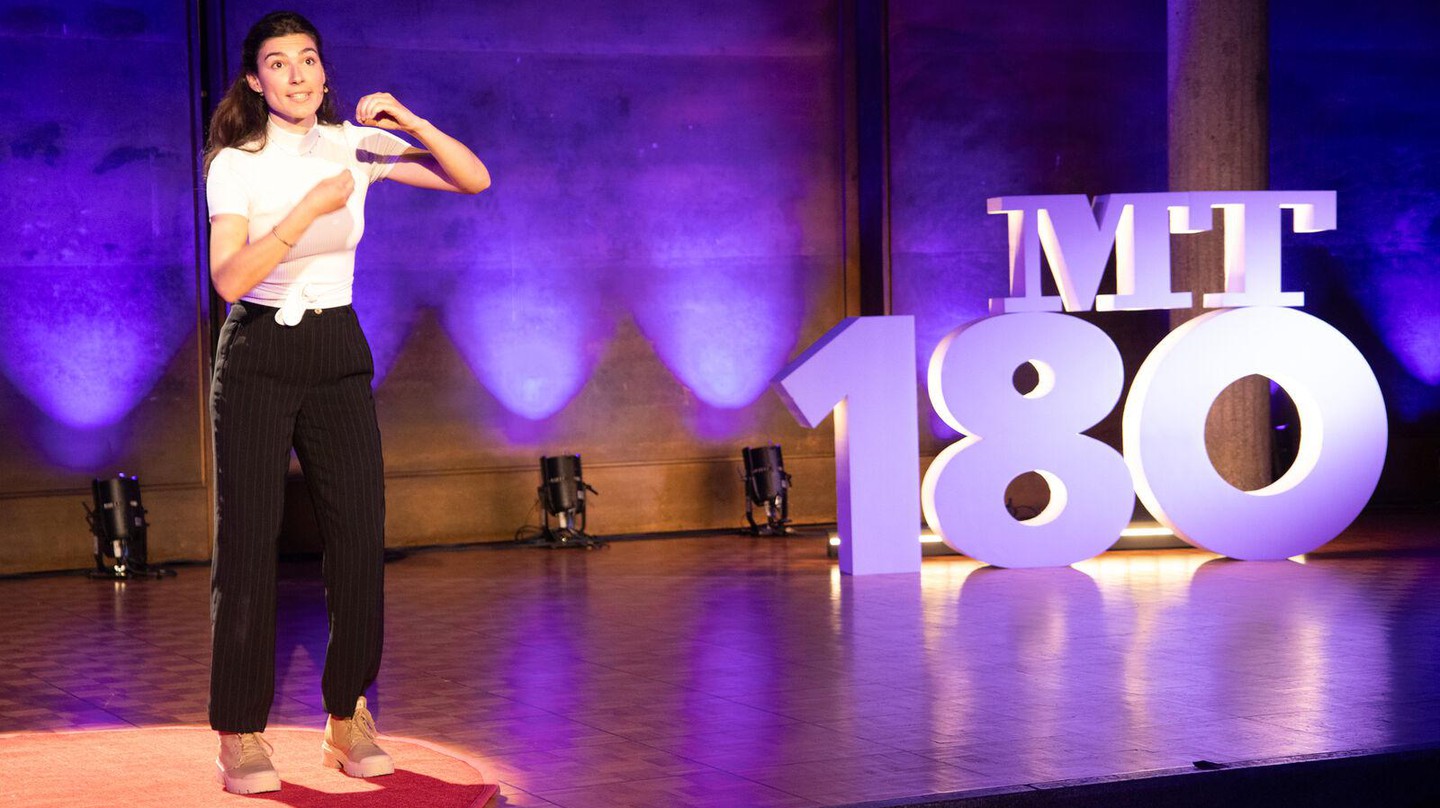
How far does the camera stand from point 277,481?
4.34m

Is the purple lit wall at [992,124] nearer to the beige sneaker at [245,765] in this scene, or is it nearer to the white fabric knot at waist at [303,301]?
the white fabric knot at waist at [303,301]

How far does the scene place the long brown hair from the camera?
A: 4180 millimetres

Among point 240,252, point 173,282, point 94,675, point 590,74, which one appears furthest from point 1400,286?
point 240,252

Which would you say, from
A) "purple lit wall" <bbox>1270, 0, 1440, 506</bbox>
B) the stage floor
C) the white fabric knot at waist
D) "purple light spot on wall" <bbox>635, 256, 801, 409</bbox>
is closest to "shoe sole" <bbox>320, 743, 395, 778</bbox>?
the stage floor

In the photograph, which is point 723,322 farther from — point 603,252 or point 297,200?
point 297,200

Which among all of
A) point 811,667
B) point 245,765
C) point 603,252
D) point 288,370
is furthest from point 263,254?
point 603,252

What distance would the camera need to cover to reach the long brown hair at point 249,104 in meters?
4.18

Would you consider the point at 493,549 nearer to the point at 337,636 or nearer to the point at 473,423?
the point at 473,423

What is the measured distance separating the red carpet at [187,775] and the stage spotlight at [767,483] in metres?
6.33

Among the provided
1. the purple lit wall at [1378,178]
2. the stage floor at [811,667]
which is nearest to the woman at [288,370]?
the stage floor at [811,667]

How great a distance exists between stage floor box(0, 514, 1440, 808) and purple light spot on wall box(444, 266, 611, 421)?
1719 mm

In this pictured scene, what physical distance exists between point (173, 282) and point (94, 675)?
4269 millimetres

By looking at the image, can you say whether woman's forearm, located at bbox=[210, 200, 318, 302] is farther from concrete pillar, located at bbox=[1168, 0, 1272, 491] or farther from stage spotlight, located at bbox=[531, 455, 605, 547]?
concrete pillar, located at bbox=[1168, 0, 1272, 491]

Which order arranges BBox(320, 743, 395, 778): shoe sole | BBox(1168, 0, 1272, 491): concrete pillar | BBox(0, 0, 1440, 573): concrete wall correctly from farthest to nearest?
BBox(0, 0, 1440, 573): concrete wall
BBox(1168, 0, 1272, 491): concrete pillar
BBox(320, 743, 395, 778): shoe sole
